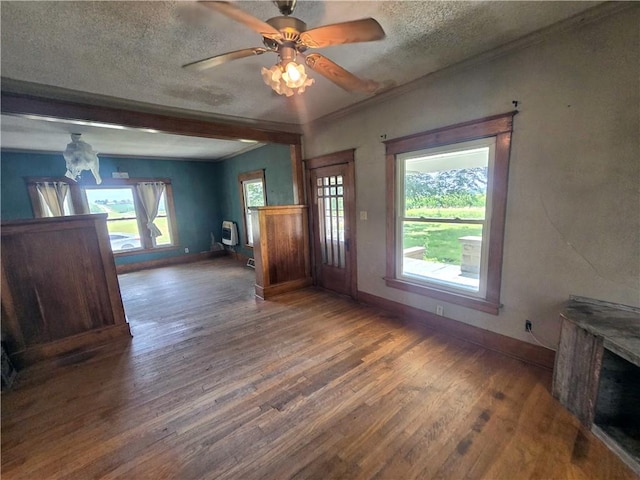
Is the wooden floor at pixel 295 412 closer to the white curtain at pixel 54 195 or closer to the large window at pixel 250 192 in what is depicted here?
the large window at pixel 250 192

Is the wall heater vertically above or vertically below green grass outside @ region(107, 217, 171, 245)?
below

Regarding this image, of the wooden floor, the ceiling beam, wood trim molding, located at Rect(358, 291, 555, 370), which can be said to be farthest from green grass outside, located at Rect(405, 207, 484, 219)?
the ceiling beam

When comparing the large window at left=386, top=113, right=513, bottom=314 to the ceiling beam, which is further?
the ceiling beam

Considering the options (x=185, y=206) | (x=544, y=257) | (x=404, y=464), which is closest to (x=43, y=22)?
(x=404, y=464)

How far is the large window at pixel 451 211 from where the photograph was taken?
2318 millimetres

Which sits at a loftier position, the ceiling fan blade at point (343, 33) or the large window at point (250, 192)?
the ceiling fan blade at point (343, 33)

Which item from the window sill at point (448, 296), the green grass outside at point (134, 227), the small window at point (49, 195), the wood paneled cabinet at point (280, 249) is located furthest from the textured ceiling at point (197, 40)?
the green grass outside at point (134, 227)

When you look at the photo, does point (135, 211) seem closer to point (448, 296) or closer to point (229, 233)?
point (229, 233)

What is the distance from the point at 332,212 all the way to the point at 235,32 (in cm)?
250

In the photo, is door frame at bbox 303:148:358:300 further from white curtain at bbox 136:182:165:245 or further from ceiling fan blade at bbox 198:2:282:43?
white curtain at bbox 136:182:165:245

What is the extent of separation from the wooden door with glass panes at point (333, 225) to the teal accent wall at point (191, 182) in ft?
3.49

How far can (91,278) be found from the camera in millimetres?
2736

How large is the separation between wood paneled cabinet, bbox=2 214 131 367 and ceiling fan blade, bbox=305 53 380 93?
2.62 m

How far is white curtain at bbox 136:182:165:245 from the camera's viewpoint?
6.16 meters
